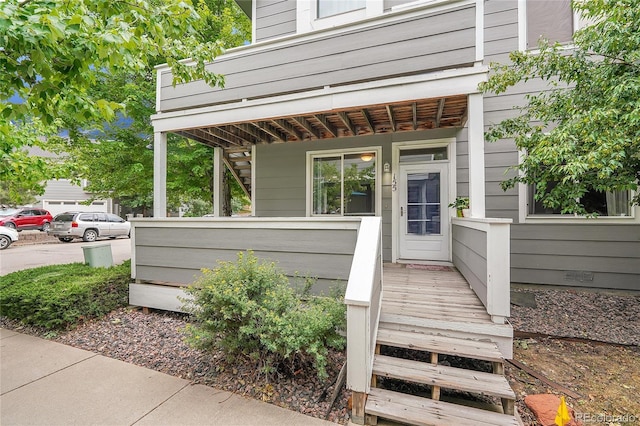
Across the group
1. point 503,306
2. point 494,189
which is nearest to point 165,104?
point 503,306

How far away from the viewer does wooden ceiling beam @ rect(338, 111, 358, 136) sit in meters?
4.42

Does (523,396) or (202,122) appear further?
(202,122)

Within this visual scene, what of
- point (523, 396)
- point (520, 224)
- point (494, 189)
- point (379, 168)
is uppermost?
point (379, 168)

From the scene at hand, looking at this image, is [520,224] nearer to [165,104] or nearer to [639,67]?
[639,67]

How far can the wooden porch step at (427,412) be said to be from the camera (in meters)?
1.96

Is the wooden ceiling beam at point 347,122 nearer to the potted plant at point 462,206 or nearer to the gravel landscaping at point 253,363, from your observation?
the potted plant at point 462,206

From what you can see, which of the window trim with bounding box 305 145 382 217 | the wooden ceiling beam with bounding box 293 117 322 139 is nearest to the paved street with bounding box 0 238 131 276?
the window trim with bounding box 305 145 382 217

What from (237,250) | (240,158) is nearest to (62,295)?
(237,250)

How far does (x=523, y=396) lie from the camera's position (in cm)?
249

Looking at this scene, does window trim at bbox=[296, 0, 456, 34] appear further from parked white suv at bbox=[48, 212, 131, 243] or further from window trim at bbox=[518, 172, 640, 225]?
parked white suv at bbox=[48, 212, 131, 243]

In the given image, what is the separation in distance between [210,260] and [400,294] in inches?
102

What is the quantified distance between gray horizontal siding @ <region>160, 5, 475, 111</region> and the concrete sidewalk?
3.74m

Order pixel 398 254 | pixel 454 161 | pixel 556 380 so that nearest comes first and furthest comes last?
1. pixel 556 380
2. pixel 454 161
3. pixel 398 254

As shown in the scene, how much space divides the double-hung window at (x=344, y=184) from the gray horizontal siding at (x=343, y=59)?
195 centimetres
